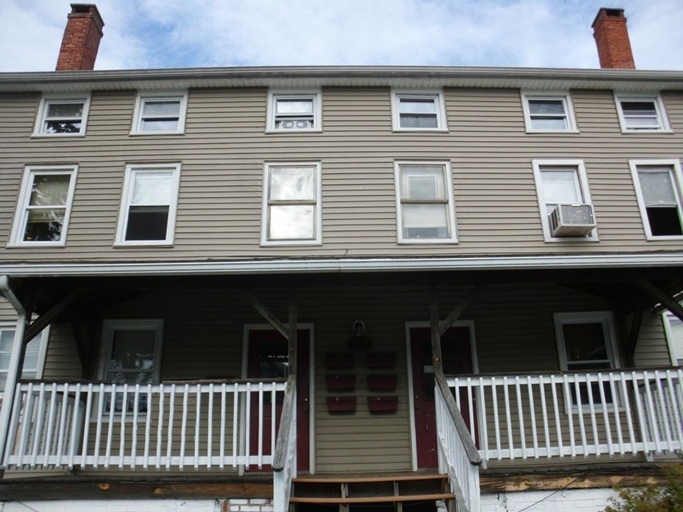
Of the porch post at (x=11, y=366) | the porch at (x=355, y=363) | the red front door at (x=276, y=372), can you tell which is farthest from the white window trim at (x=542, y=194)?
the porch post at (x=11, y=366)

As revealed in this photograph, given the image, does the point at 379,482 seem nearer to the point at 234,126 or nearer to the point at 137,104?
the point at 234,126

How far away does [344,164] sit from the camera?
897cm

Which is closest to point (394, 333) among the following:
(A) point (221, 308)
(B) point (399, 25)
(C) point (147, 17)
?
(A) point (221, 308)

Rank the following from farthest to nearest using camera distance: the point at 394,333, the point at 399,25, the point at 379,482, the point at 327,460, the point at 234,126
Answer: the point at 399,25 → the point at 234,126 → the point at 394,333 → the point at 327,460 → the point at 379,482

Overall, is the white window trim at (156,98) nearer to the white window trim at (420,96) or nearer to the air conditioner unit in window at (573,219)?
the white window trim at (420,96)

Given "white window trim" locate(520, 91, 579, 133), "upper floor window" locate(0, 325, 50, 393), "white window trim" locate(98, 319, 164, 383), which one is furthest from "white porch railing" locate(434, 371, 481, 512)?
"upper floor window" locate(0, 325, 50, 393)

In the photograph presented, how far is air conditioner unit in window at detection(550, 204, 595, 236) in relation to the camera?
8.23 metres

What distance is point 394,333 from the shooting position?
316 inches

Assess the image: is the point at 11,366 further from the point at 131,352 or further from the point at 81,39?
the point at 81,39

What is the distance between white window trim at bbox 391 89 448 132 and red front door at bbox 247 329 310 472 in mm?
4227

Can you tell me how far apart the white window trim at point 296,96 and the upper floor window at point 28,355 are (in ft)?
17.0

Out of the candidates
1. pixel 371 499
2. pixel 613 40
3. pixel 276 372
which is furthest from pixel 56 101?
pixel 613 40

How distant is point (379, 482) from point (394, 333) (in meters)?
2.88

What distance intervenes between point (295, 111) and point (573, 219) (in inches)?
209
